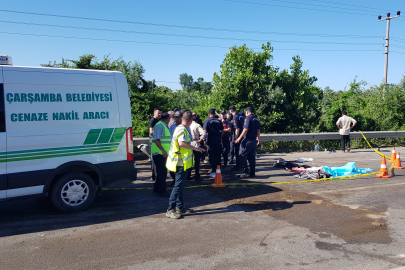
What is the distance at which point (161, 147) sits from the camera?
22.0 feet

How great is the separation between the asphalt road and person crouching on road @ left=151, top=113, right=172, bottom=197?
379mm

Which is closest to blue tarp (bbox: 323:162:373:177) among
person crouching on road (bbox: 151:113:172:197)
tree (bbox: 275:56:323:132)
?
person crouching on road (bbox: 151:113:172:197)

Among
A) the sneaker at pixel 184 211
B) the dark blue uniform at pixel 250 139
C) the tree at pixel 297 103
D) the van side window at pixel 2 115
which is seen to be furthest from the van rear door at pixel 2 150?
the tree at pixel 297 103

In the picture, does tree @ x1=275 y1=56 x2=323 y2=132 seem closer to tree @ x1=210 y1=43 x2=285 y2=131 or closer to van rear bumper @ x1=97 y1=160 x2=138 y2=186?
tree @ x1=210 y1=43 x2=285 y2=131

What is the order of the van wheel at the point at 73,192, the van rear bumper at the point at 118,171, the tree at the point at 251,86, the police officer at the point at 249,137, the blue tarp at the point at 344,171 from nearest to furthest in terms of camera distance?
the van wheel at the point at 73,192 < the van rear bumper at the point at 118,171 < the police officer at the point at 249,137 < the blue tarp at the point at 344,171 < the tree at the point at 251,86

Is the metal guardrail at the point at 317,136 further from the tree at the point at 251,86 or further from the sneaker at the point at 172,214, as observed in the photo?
the sneaker at the point at 172,214

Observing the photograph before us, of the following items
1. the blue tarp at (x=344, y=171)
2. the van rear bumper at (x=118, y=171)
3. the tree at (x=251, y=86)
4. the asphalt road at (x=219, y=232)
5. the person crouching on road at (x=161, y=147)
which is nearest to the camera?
the asphalt road at (x=219, y=232)

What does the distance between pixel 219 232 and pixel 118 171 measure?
2.39 meters

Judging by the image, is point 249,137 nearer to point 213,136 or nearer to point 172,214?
point 213,136

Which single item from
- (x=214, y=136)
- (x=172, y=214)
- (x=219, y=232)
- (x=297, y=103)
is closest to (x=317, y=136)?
(x=297, y=103)

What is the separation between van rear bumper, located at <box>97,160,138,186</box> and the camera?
20.4 feet

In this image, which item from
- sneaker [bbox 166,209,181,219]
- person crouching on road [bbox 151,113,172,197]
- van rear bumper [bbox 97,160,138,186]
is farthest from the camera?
person crouching on road [bbox 151,113,172,197]

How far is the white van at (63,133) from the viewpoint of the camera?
5371 mm

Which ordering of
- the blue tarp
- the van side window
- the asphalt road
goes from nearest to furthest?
the asphalt road, the van side window, the blue tarp
